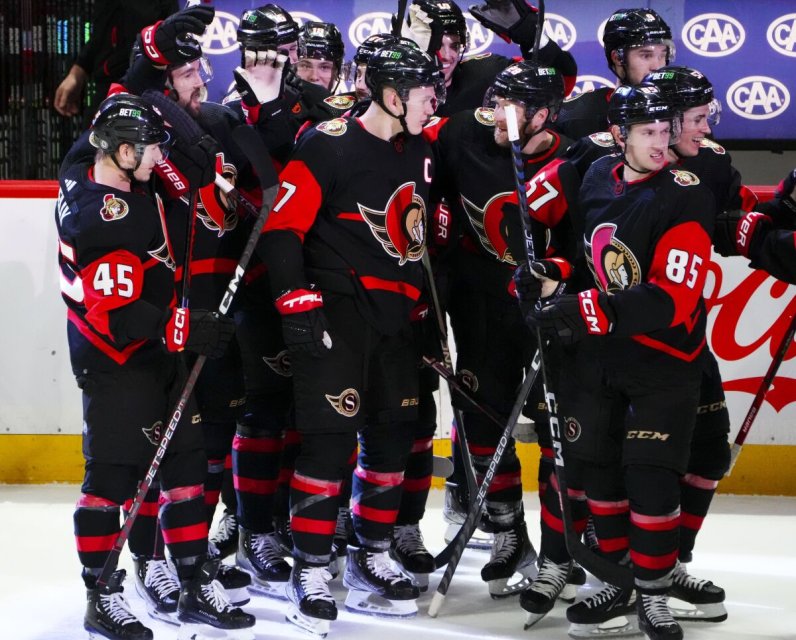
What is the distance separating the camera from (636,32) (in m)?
3.82

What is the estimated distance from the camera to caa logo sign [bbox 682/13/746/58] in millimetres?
5559

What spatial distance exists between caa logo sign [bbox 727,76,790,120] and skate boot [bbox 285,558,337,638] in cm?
308

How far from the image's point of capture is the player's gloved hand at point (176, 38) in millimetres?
3336

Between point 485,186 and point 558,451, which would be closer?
point 558,451

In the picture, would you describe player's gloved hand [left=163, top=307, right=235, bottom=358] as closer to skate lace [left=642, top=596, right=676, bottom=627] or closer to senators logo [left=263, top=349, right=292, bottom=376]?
senators logo [left=263, top=349, right=292, bottom=376]

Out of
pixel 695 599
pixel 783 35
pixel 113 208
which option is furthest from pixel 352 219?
pixel 783 35

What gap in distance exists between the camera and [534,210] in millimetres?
3459

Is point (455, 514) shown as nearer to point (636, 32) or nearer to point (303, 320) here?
point (303, 320)

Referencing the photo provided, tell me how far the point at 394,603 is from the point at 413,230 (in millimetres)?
982

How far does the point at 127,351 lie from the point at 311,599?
0.77 meters

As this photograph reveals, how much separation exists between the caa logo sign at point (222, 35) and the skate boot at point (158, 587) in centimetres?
260

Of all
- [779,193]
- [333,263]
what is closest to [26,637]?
[333,263]

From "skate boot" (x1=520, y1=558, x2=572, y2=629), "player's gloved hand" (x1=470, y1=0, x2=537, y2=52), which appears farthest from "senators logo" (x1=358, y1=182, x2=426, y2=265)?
"skate boot" (x1=520, y1=558, x2=572, y2=629)

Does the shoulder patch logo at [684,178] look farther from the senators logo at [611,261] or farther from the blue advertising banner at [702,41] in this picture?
the blue advertising banner at [702,41]
